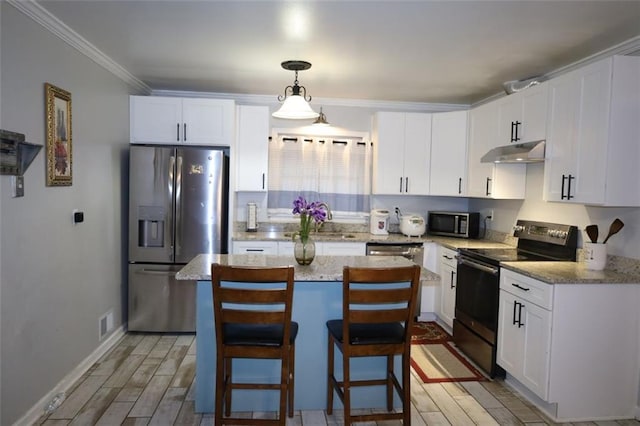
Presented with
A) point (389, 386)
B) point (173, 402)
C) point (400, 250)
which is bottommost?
point (173, 402)

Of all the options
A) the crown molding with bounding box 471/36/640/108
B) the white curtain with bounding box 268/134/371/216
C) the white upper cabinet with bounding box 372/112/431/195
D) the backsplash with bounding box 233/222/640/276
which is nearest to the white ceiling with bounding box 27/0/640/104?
the crown molding with bounding box 471/36/640/108

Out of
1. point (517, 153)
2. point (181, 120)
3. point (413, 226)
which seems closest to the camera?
point (517, 153)

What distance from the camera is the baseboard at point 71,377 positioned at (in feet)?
8.21

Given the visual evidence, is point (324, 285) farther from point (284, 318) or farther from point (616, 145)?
point (616, 145)

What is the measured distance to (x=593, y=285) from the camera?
263 cm

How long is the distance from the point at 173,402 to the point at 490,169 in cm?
→ 333

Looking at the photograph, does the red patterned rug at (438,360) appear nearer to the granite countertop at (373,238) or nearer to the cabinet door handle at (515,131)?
the granite countertop at (373,238)

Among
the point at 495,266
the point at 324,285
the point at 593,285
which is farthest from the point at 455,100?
the point at 324,285

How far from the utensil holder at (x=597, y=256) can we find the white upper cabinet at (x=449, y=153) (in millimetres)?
1773

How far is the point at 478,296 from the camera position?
3441mm

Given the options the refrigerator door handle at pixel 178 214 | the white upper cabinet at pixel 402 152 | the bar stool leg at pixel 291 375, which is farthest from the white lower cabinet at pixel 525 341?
the refrigerator door handle at pixel 178 214

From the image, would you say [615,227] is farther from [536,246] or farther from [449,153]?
[449,153]

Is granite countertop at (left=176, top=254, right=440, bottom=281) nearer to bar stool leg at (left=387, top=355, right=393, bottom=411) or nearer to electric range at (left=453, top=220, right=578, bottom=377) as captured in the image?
bar stool leg at (left=387, top=355, right=393, bottom=411)

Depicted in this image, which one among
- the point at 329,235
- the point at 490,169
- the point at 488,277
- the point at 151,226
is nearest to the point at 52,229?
the point at 151,226
